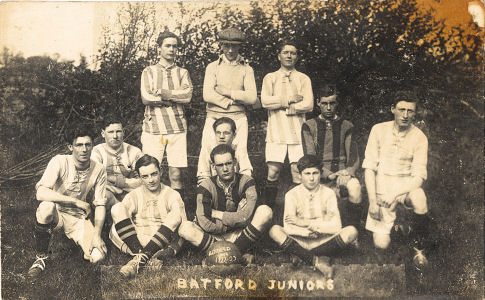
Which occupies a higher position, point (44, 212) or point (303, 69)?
point (303, 69)

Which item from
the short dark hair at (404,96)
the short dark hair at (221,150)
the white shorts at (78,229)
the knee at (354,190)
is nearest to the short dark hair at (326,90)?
the short dark hair at (404,96)

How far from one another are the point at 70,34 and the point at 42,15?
1.11 ft

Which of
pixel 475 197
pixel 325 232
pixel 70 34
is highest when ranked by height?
pixel 70 34

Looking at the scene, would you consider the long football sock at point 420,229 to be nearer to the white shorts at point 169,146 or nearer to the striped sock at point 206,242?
the striped sock at point 206,242

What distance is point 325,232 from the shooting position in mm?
5059

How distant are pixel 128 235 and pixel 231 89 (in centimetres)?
167

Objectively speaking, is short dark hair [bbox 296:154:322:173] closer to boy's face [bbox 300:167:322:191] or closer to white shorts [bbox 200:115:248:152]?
boy's face [bbox 300:167:322:191]

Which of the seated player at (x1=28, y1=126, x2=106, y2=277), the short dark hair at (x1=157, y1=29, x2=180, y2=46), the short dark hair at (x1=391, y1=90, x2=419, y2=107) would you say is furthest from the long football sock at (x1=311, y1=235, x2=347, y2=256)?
the short dark hair at (x1=157, y1=29, x2=180, y2=46)

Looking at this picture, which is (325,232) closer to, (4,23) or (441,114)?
(441,114)

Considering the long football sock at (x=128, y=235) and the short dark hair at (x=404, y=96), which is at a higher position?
the short dark hair at (x=404, y=96)

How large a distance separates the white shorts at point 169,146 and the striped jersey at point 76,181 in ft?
1.60

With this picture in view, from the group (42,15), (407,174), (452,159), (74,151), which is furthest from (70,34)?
(452,159)

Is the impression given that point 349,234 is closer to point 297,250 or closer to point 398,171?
point 297,250

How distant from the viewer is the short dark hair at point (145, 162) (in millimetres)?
5105
